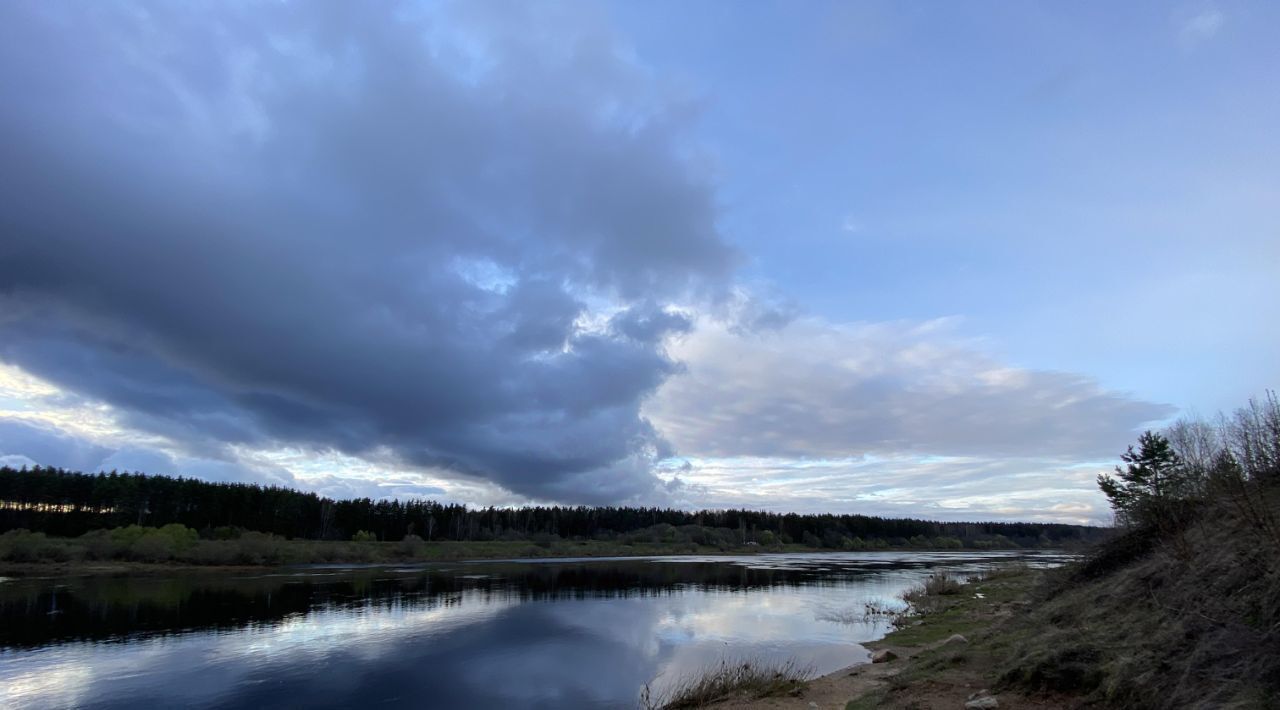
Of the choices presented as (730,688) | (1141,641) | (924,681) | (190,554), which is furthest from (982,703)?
(190,554)

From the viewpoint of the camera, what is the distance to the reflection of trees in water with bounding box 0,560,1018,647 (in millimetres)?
37438

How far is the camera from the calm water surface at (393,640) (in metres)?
23.5

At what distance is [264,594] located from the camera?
53.2m

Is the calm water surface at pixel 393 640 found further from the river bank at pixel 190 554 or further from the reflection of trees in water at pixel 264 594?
the river bank at pixel 190 554

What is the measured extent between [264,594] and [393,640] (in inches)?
1075

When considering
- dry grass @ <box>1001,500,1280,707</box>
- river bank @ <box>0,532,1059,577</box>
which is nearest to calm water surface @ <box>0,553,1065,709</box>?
dry grass @ <box>1001,500,1280,707</box>

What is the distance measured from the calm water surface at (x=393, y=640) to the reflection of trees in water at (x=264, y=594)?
0.28 meters

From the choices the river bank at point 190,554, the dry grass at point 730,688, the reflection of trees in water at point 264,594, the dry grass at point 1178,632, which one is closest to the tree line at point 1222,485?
the dry grass at point 1178,632

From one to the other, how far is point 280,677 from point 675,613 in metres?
25.4

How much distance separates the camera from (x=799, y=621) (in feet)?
127

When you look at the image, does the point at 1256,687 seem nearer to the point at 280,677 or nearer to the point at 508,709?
the point at 508,709

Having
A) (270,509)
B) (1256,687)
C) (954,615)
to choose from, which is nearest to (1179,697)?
(1256,687)

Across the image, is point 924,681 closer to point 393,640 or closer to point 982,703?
point 982,703

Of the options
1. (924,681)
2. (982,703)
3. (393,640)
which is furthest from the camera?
(393,640)
